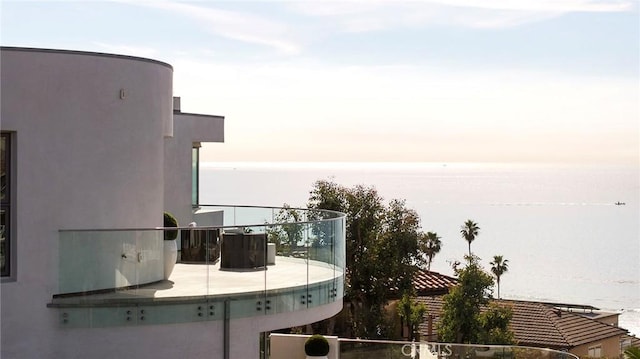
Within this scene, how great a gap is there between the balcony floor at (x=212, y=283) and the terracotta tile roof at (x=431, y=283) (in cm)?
2852

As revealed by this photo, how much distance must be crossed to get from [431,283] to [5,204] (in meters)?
34.3

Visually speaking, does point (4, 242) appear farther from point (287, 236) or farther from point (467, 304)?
point (467, 304)

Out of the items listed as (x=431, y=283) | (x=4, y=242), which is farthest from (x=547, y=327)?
(x=4, y=242)

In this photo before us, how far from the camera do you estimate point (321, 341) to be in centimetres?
1853

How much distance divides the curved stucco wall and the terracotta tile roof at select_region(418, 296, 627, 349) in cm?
3028

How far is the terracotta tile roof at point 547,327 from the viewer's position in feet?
140

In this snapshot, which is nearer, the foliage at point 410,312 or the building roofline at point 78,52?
the building roofline at point 78,52

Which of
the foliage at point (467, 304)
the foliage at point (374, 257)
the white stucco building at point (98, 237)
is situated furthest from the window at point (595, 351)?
the white stucco building at point (98, 237)

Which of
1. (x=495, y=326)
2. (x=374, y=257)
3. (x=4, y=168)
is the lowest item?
(x=495, y=326)

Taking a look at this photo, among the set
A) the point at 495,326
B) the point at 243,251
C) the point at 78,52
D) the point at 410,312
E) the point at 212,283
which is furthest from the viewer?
the point at 410,312

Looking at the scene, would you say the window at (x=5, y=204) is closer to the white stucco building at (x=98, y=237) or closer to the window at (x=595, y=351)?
the white stucco building at (x=98, y=237)

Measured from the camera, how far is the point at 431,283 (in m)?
45.4

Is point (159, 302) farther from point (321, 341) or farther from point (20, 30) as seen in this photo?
point (20, 30)

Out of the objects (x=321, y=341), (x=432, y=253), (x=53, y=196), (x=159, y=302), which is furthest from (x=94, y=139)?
(x=432, y=253)
